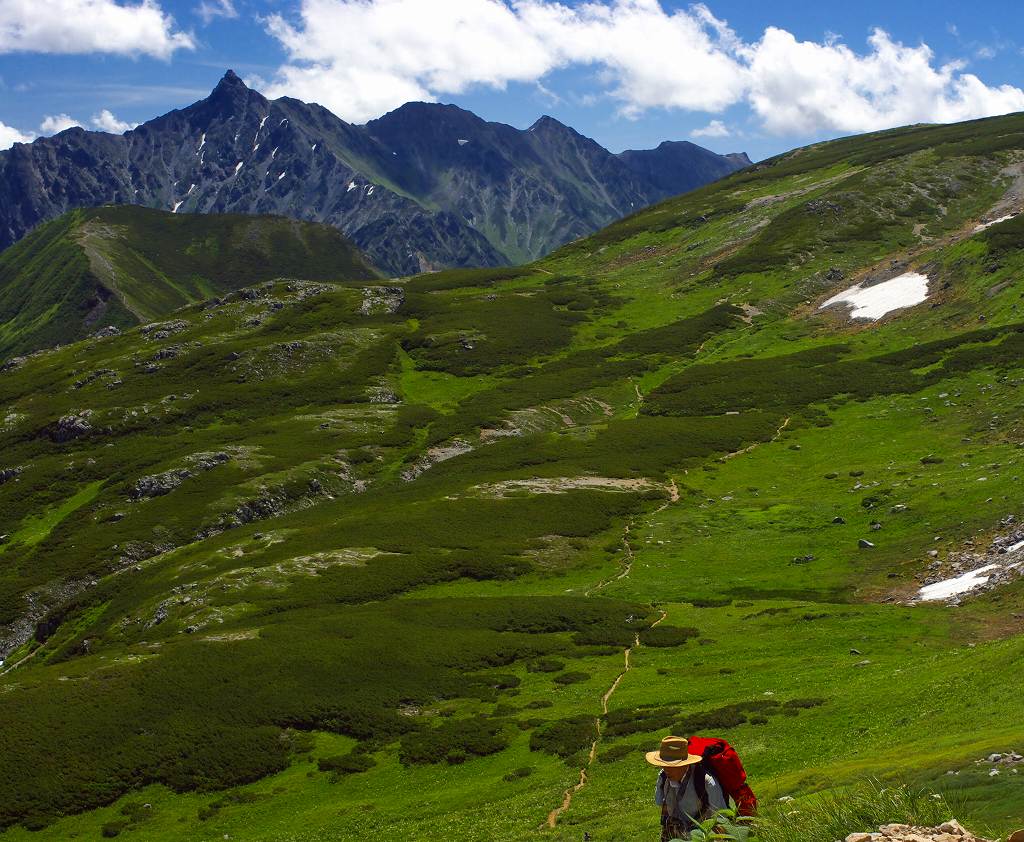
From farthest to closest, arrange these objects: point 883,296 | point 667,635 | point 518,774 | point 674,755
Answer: point 883,296 < point 667,635 < point 518,774 < point 674,755

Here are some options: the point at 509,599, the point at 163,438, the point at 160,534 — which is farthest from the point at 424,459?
the point at 509,599

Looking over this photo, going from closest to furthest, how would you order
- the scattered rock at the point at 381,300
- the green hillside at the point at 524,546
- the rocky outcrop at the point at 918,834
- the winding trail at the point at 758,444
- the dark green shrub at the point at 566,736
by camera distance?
1. the rocky outcrop at the point at 918,834
2. the green hillside at the point at 524,546
3. the dark green shrub at the point at 566,736
4. the winding trail at the point at 758,444
5. the scattered rock at the point at 381,300

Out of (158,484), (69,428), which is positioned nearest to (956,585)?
(158,484)

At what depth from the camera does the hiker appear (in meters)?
14.2

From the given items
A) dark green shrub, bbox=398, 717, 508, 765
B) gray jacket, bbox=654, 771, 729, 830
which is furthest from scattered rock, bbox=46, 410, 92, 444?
gray jacket, bbox=654, 771, 729, 830

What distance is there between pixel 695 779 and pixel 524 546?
65925 mm

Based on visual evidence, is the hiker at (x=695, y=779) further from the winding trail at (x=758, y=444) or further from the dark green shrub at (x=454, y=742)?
the winding trail at (x=758, y=444)

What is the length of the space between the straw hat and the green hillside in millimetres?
4142

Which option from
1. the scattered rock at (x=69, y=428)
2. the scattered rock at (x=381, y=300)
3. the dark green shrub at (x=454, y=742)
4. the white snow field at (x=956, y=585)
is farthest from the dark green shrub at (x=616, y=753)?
the scattered rock at (x=381, y=300)

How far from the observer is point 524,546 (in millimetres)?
80125

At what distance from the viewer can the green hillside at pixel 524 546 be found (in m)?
39.2

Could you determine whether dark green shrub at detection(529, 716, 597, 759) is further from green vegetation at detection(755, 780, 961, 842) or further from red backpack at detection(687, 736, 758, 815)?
green vegetation at detection(755, 780, 961, 842)

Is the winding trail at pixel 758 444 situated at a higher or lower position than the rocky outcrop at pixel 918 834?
lower

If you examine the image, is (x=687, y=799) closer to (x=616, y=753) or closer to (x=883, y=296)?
(x=616, y=753)
